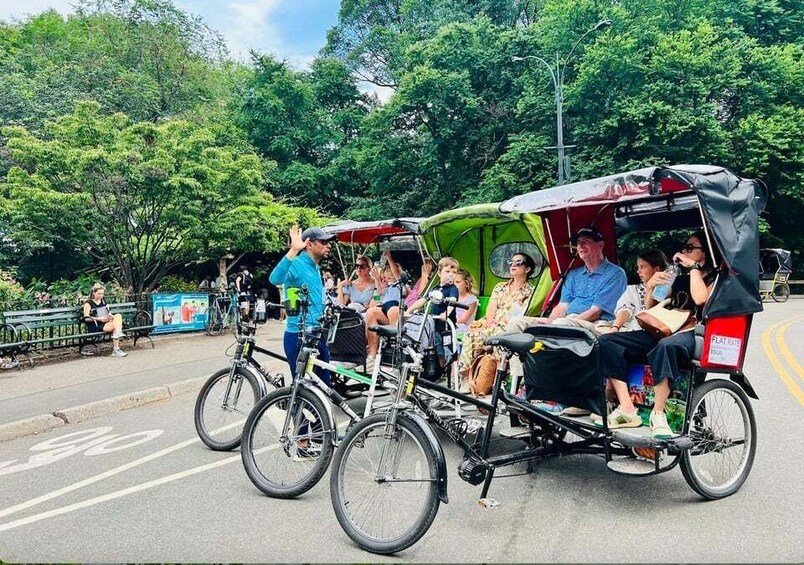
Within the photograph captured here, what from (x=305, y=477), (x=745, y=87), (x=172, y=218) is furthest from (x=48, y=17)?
(x=305, y=477)

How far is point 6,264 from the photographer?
72.3 ft

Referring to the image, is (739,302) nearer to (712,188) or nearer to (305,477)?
(712,188)

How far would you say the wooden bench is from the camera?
11.4m

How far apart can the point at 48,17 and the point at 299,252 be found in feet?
160

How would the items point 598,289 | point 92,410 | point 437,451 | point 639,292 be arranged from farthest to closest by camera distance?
point 92,410, point 639,292, point 598,289, point 437,451

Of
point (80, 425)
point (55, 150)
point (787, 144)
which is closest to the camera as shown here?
point (80, 425)

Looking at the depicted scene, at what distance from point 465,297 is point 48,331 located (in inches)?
374

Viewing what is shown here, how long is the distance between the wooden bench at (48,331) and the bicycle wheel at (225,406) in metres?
6.97

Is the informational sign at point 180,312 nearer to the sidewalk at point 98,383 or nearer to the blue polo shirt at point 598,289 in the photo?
the sidewalk at point 98,383

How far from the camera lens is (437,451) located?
3.70 m

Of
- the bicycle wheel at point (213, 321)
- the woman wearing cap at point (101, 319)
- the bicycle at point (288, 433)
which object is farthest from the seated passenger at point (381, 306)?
the bicycle wheel at point (213, 321)

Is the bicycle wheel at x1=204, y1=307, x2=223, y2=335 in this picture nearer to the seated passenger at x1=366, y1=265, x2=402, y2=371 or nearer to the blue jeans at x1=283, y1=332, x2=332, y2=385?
the seated passenger at x1=366, y1=265, x2=402, y2=371

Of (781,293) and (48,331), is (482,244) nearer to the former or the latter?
(48,331)

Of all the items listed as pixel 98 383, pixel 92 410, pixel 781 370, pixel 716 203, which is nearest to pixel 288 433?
pixel 716 203
